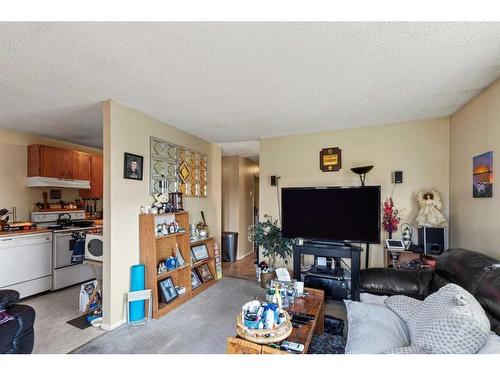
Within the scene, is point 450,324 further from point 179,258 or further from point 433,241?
point 179,258

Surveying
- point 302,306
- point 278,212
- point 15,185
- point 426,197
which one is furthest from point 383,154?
point 15,185

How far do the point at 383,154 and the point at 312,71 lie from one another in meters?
1.93

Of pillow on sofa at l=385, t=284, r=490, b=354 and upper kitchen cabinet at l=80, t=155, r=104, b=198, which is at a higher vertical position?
upper kitchen cabinet at l=80, t=155, r=104, b=198

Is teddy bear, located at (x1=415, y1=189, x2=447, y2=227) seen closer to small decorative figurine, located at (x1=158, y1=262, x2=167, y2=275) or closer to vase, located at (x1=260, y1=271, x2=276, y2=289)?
vase, located at (x1=260, y1=271, x2=276, y2=289)

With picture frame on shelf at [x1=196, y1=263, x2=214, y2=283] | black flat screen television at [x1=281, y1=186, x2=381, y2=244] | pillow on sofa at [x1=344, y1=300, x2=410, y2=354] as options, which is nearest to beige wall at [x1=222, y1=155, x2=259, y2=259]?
picture frame on shelf at [x1=196, y1=263, x2=214, y2=283]

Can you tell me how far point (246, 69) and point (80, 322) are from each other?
2.86m

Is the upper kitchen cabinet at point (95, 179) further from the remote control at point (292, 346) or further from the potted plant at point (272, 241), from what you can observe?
the remote control at point (292, 346)

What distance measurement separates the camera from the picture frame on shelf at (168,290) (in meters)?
2.58

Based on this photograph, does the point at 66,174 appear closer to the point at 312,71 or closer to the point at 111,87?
the point at 111,87

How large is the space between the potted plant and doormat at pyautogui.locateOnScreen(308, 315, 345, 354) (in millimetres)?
1121

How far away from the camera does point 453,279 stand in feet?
5.53

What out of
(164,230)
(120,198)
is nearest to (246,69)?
(120,198)

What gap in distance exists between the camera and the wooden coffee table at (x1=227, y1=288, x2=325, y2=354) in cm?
127

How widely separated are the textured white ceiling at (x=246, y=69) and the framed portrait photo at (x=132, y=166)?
53 cm
